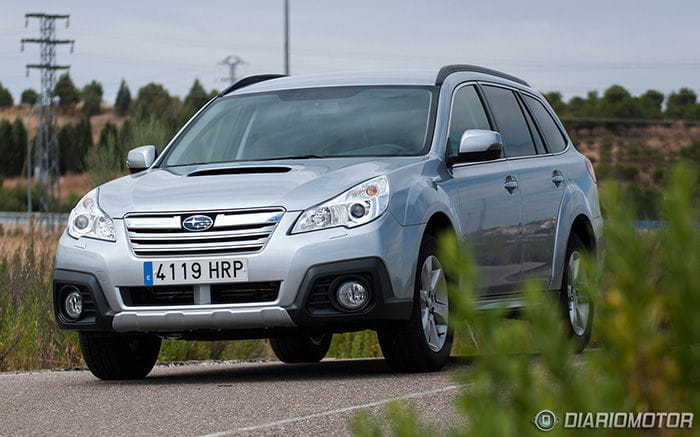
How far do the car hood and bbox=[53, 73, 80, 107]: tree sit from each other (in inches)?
4712

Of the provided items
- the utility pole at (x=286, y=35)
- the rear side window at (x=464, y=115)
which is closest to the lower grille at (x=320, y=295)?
the rear side window at (x=464, y=115)

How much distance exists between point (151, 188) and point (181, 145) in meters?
1.34

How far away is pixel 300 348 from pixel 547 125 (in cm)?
253

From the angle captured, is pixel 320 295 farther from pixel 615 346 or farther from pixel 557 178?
pixel 615 346

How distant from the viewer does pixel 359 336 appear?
508 inches

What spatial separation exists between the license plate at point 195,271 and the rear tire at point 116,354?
68 cm

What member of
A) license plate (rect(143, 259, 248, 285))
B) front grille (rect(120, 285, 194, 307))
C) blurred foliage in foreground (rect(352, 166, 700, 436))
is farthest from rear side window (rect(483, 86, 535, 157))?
→ blurred foliage in foreground (rect(352, 166, 700, 436))

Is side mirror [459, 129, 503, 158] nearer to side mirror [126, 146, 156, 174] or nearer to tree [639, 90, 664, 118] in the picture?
side mirror [126, 146, 156, 174]

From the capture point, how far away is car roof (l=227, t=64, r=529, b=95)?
361 inches

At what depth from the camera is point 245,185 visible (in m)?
7.74

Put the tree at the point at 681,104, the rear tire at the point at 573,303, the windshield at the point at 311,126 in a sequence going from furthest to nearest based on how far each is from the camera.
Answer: the tree at the point at 681,104, the rear tire at the point at 573,303, the windshield at the point at 311,126

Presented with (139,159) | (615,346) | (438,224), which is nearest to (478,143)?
(438,224)

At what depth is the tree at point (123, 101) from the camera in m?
133

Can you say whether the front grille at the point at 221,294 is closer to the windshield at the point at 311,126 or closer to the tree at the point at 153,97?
the windshield at the point at 311,126
